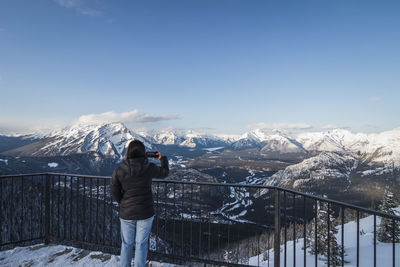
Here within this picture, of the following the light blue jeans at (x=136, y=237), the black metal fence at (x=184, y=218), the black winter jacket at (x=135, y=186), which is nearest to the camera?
the black winter jacket at (x=135, y=186)

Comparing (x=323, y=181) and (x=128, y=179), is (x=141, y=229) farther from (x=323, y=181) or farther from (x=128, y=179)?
(x=323, y=181)

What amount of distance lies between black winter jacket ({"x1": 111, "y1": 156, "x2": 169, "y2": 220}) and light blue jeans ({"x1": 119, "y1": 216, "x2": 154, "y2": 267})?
0.14 meters

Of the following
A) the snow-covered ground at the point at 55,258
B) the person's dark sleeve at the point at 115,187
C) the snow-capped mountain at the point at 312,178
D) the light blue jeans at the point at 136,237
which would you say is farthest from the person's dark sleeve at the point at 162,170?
the snow-capped mountain at the point at 312,178

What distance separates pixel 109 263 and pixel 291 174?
570 ft

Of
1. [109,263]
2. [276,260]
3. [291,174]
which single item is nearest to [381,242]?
[276,260]

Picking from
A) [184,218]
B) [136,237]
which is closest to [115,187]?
[136,237]

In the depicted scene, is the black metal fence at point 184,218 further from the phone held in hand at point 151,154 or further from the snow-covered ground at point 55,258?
the phone held in hand at point 151,154

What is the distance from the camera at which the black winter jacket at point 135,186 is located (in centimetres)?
314

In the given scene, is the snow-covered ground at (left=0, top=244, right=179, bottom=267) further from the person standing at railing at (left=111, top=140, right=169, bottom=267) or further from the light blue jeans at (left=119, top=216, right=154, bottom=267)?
the person standing at railing at (left=111, top=140, right=169, bottom=267)

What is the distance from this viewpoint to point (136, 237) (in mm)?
3416

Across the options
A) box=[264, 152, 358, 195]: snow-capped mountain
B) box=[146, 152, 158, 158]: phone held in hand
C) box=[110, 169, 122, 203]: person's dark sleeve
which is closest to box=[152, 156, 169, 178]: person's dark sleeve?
box=[146, 152, 158, 158]: phone held in hand

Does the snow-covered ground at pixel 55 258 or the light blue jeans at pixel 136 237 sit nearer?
the light blue jeans at pixel 136 237

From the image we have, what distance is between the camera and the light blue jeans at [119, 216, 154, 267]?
3.37 meters

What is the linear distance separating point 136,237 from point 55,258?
2.77m
